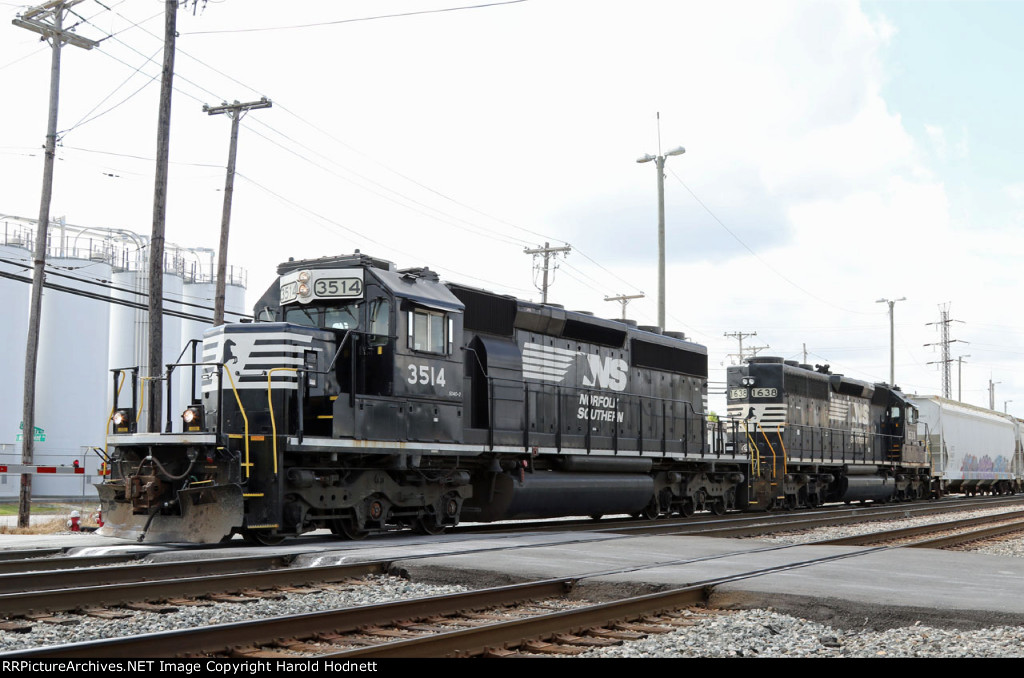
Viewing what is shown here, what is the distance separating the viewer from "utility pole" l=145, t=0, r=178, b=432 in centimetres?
1619

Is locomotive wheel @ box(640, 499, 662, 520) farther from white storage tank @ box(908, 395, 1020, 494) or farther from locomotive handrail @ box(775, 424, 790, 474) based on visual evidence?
white storage tank @ box(908, 395, 1020, 494)

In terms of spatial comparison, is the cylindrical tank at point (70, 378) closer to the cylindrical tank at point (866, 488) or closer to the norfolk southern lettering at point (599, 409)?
the norfolk southern lettering at point (599, 409)

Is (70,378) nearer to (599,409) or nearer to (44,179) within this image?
(44,179)

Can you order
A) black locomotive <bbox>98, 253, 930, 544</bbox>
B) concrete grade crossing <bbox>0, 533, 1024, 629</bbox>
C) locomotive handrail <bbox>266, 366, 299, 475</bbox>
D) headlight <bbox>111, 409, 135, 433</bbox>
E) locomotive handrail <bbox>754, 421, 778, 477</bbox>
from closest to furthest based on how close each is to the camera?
1. concrete grade crossing <bbox>0, 533, 1024, 629</bbox>
2. locomotive handrail <bbox>266, 366, 299, 475</bbox>
3. black locomotive <bbox>98, 253, 930, 544</bbox>
4. headlight <bbox>111, 409, 135, 433</bbox>
5. locomotive handrail <bbox>754, 421, 778, 477</bbox>

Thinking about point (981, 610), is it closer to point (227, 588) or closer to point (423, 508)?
point (227, 588)

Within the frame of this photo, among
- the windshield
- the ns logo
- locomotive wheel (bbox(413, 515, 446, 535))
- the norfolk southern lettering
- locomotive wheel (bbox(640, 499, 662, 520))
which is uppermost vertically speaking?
the windshield

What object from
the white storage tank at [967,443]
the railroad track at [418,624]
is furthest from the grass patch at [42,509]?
the white storage tank at [967,443]

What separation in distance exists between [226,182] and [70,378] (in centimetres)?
2088

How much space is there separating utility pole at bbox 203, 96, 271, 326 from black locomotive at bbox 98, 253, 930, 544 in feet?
27.1

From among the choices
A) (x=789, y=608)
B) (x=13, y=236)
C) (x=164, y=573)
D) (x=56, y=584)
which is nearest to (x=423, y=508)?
(x=164, y=573)

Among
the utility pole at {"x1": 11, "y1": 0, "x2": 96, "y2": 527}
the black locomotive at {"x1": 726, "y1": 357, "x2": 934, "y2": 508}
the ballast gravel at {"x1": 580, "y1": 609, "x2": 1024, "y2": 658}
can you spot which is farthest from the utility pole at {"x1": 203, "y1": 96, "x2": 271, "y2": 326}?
the ballast gravel at {"x1": 580, "y1": 609, "x2": 1024, "y2": 658}
